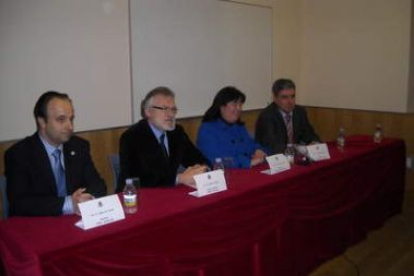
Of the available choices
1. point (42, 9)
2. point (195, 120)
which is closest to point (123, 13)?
point (42, 9)

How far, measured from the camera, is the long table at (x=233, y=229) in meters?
1.69

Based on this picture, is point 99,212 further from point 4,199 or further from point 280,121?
point 280,121

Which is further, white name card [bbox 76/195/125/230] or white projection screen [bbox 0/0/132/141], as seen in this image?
white projection screen [bbox 0/0/132/141]

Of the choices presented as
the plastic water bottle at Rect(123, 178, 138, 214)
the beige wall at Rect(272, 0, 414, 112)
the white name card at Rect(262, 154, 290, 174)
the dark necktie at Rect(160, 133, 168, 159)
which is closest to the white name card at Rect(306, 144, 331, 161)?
the white name card at Rect(262, 154, 290, 174)

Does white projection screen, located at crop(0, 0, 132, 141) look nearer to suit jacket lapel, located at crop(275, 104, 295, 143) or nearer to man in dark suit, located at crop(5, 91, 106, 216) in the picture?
man in dark suit, located at crop(5, 91, 106, 216)

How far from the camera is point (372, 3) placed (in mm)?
4996

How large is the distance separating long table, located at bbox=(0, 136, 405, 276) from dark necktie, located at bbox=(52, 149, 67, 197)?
0.37 m

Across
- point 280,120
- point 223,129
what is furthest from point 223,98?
point 280,120

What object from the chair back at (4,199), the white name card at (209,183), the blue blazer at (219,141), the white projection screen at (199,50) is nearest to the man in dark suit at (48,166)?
the chair back at (4,199)

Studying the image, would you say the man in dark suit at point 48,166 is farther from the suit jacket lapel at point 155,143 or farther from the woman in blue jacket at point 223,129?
the woman in blue jacket at point 223,129

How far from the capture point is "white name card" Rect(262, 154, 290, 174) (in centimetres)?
273

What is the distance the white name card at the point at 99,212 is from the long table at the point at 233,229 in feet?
0.13

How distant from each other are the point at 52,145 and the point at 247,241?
3.81ft

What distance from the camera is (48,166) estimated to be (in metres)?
2.19
